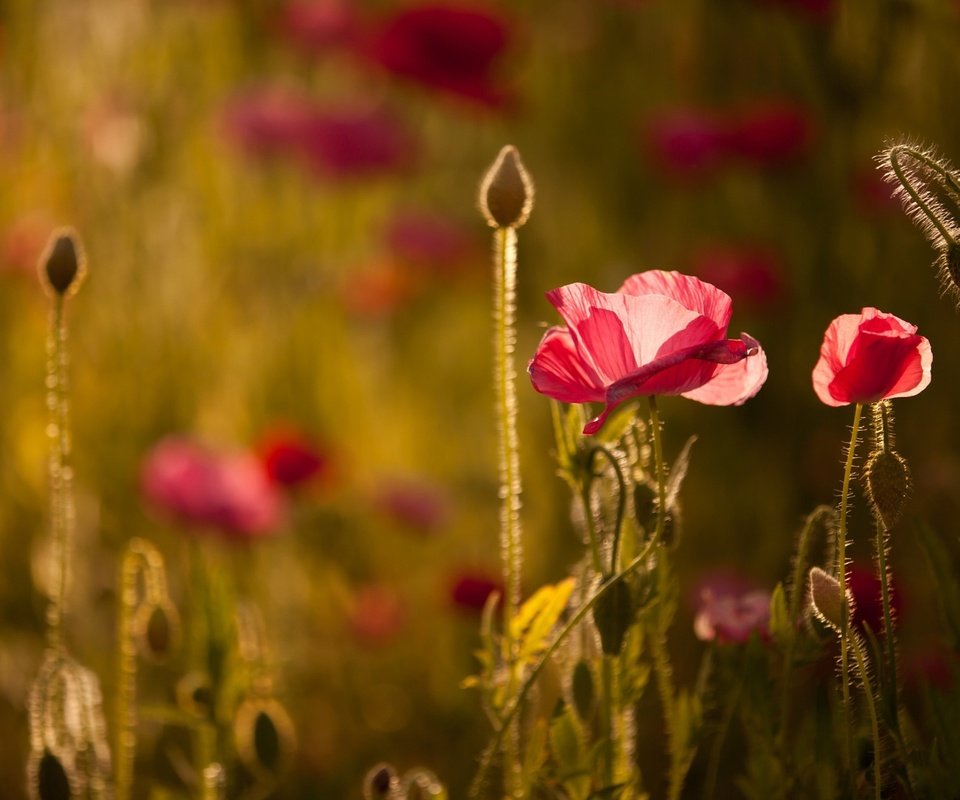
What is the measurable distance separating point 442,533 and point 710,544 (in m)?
0.40

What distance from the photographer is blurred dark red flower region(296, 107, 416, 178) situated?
2227 millimetres

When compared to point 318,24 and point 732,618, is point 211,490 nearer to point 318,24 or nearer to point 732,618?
point 732,618

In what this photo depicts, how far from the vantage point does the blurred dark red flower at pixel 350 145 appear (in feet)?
7.30

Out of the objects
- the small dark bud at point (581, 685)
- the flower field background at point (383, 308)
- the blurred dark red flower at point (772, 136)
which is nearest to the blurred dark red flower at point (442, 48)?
the flower field background at point (383, 308)

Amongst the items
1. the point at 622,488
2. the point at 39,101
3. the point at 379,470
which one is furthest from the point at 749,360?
the point at 39,101

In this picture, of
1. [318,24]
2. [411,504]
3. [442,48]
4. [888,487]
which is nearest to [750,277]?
[411,504]

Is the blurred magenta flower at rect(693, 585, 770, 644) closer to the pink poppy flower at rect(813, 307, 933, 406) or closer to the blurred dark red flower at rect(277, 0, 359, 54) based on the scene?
the pink poppy flower at rect(813, 307, 933, 406)

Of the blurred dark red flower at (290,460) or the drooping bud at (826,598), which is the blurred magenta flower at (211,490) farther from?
the drooping bud at (826,598)

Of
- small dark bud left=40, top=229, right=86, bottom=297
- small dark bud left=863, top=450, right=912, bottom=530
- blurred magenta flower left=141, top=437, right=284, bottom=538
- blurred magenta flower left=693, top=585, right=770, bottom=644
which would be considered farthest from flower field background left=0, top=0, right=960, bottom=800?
small dark bud left=40, top=229, right=86, bottom=297

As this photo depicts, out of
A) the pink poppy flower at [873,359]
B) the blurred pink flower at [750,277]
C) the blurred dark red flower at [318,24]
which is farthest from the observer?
the blurred dark red flower at [318,24]

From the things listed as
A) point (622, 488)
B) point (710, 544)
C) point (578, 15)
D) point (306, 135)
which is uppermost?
point (578, 15)

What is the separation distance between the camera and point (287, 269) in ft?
7.41

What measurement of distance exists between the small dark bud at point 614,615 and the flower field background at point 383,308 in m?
0.47

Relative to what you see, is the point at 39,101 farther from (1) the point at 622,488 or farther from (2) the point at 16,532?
(1) the point at 622,488
